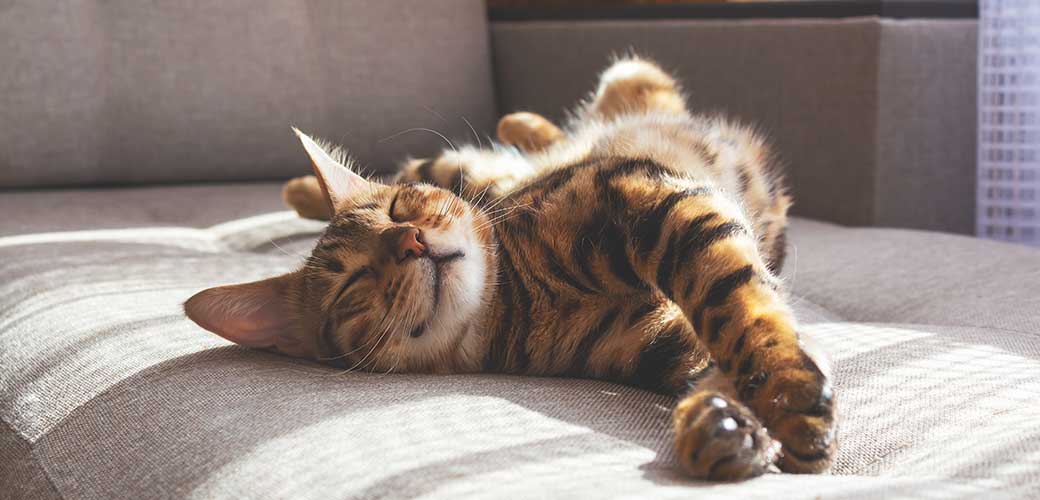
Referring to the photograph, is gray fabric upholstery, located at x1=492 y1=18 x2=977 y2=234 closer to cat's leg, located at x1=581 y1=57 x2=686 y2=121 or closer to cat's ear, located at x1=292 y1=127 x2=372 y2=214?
cat's leg, located at x1=581 y1=57 x2=686 y2=121

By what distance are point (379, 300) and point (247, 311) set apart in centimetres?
16

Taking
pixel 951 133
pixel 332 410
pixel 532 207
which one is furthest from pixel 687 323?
pixel 951 133

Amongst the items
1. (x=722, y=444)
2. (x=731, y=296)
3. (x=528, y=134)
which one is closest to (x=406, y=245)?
(x=731, y=296)

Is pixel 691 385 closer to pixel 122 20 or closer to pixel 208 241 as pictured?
pixel 208 241

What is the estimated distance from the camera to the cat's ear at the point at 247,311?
116cm

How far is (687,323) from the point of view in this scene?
116cm

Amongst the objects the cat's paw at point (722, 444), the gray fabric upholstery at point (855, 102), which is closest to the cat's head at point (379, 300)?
the cat's paw at point (722, 444)

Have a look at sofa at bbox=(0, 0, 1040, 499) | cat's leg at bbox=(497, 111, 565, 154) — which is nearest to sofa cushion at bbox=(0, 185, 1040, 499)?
sofa at bbox=(0, 0, 1040, 499)

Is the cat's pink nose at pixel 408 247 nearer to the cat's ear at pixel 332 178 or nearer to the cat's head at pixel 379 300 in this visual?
the cat's head at pixel 379 300

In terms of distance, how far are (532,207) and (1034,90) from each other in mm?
1461

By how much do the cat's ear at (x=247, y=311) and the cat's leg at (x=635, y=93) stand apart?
101 cm

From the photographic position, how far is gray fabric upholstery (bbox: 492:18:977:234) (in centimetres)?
212

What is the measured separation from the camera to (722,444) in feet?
2.64

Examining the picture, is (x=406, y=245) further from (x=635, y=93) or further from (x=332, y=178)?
(x=635, y=93)
